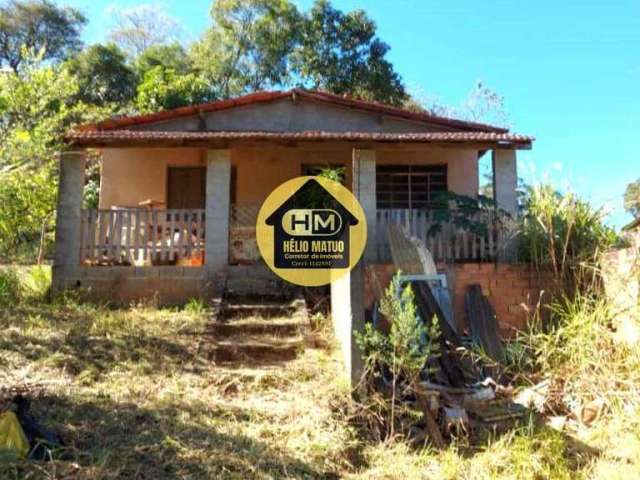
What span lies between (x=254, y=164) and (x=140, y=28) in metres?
21.6

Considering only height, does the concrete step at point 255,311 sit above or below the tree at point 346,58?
below

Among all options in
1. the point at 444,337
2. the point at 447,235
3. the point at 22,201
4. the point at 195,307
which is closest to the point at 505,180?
the point at 447,235

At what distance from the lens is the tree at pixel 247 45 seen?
2134 centimetres

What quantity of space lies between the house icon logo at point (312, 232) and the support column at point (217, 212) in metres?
0.60

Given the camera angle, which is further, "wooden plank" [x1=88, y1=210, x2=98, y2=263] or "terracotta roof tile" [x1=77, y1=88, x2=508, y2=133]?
"terracotta roof tile" [x1=77, y1=88, x2=508, y2=133]

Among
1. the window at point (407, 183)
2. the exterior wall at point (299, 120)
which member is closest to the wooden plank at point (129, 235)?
the exterior wall at point (299, 120)

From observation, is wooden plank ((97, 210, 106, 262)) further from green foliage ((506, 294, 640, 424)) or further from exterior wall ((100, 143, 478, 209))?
green foliage ((506, 294, 640, 424))

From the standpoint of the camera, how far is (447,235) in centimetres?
812

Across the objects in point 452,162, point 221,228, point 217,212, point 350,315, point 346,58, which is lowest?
point 350,315

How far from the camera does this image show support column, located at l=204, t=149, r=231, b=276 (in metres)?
8.19

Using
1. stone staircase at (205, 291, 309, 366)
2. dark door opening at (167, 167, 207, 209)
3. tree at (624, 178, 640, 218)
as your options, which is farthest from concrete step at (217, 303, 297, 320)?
dark door opening at (167, 167, 207, 209)

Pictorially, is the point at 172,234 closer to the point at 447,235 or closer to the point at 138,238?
the point at 138,238

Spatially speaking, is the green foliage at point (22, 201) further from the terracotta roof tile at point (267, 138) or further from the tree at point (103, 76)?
the tree at point (103, 76)

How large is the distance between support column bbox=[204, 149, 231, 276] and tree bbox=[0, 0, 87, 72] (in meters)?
20.2
